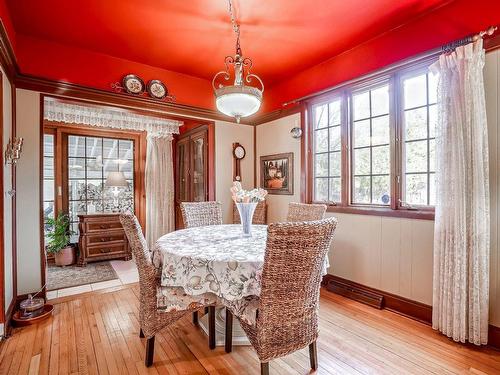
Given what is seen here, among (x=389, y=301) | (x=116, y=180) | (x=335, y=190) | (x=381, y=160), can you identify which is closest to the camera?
(x=389, y=301)

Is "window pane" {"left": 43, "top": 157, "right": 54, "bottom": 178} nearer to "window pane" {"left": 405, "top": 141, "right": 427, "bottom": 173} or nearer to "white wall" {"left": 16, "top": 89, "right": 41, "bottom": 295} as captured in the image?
"white wall" {"left": 16, "top": 89, "right": 41, "bottom": 295}


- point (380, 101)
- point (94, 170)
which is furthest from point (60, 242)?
point (380, 101)

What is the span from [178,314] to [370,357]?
1.35m

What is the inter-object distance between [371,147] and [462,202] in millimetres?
1011

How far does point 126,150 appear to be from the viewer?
484 centimetres

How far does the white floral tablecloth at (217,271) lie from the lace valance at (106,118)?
89.5 inches

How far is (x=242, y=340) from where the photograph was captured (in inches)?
79.2

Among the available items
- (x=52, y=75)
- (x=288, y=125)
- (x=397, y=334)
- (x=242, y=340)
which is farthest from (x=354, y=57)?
(x=52, y=75)

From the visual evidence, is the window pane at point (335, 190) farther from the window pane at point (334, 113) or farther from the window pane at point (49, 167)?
the window pane at point (49, 167)

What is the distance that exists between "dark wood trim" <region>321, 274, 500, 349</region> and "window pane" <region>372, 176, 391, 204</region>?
887mm

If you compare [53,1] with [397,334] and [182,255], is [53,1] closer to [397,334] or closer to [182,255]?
[182,255]

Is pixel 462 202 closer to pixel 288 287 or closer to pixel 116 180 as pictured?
pixel 288 287

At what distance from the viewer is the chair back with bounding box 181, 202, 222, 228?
2.86 metres

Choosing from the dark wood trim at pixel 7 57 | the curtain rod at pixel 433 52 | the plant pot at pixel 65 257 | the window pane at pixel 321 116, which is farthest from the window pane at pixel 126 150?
the curtain rod at pixel 433 52
